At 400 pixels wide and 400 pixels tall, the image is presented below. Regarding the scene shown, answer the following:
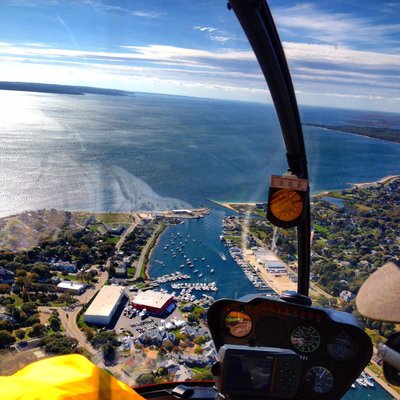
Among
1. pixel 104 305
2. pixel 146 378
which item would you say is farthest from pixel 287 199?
pixel 104 305

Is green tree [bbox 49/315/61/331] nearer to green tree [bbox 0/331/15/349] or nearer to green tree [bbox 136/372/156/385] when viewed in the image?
green tree [bbox 0/331/15/349]

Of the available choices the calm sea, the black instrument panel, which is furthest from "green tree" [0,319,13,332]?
the black instrument panel

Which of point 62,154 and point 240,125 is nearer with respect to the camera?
point 240,125

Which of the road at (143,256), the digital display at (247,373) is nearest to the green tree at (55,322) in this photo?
the road at (143,256)

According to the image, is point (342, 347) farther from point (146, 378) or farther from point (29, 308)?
point (29, 308)

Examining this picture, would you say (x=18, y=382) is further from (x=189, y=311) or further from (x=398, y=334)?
(x=189, y=311)

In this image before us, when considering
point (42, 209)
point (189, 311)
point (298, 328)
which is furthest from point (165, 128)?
point (298, 328)

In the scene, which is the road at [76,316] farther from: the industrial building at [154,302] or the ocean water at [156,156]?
the ocean water at [156,156]
